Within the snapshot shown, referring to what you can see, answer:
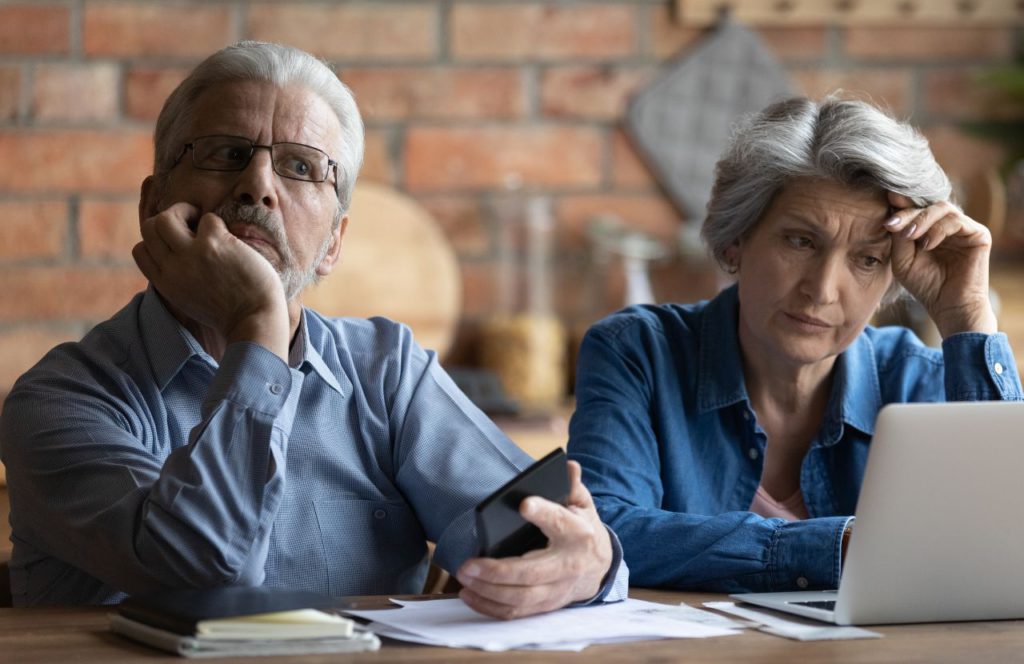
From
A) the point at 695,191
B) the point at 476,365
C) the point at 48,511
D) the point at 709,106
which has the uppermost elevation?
the point at 709,106

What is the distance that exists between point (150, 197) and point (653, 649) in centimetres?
84

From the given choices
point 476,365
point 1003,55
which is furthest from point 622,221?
point 1003,55

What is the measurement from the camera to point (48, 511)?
1.30m

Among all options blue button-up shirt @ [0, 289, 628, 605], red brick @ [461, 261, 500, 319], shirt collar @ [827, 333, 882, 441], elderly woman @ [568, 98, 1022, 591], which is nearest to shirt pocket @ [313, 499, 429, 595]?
blue button-up shirt @ [0, 289, 628, 605]

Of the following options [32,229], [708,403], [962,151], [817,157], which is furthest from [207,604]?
[962,151]

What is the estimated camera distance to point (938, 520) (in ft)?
3.86

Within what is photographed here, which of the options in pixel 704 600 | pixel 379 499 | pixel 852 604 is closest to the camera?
pixel 852 604

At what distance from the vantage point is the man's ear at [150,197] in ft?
5.13

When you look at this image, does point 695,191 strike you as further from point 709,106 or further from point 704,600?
point 704,600

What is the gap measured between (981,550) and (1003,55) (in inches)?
84.6

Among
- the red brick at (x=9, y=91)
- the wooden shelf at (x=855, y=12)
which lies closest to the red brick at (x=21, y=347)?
the red brick at (x=9, y=91)

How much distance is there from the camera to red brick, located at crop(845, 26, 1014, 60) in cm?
301

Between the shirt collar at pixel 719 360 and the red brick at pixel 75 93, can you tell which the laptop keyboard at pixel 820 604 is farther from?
the red brick at pixel 75 93

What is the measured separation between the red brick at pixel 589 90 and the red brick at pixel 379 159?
1.16 ft
